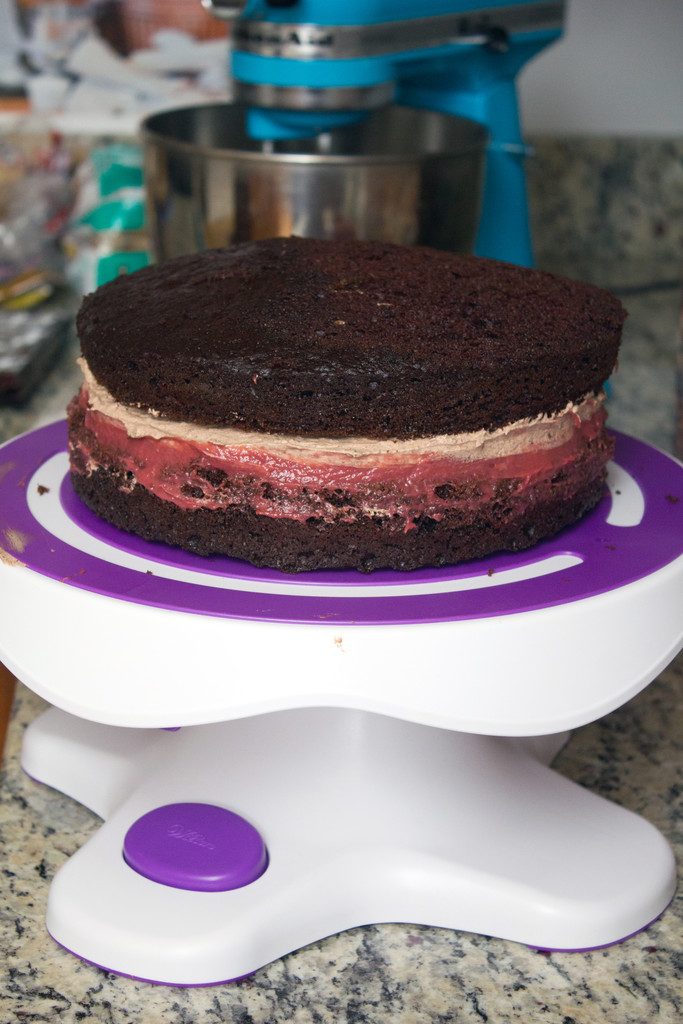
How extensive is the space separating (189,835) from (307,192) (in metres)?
0.57

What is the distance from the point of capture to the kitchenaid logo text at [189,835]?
723 millimetres

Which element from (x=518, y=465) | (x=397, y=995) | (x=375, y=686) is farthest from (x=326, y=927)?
(x=518, y=465)

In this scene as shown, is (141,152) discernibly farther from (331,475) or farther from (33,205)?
(331,475)

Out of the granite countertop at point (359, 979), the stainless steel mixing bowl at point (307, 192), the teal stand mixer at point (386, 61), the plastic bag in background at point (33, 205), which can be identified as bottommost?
the granite countertop at point (359, 979)

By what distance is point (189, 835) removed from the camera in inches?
28.6

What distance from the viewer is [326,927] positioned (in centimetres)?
73

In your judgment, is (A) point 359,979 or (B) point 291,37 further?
(B) point 291,37

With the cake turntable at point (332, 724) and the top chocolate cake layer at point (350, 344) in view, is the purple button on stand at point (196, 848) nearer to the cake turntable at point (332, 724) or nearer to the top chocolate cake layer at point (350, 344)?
the cake turntable at point (332, 724)

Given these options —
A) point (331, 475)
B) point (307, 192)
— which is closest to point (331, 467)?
point (331, 475)

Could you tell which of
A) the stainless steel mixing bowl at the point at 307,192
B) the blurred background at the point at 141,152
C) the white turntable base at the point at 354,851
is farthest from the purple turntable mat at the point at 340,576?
the blurred background at the point at 141,152

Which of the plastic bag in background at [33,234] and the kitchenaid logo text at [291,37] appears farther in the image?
the plastic bag in background at [33,234]

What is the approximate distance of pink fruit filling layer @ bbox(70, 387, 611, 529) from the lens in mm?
690

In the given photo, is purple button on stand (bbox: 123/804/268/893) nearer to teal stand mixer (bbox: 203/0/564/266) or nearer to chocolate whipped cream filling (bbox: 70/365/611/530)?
chocolate whipped cream filling (bbox: 70/365/611/530)

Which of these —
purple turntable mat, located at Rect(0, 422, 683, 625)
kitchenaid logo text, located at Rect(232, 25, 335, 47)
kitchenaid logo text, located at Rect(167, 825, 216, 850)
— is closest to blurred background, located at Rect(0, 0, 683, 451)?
kitchenaid logo text, located at Rect(232, 25, 335, 47)
